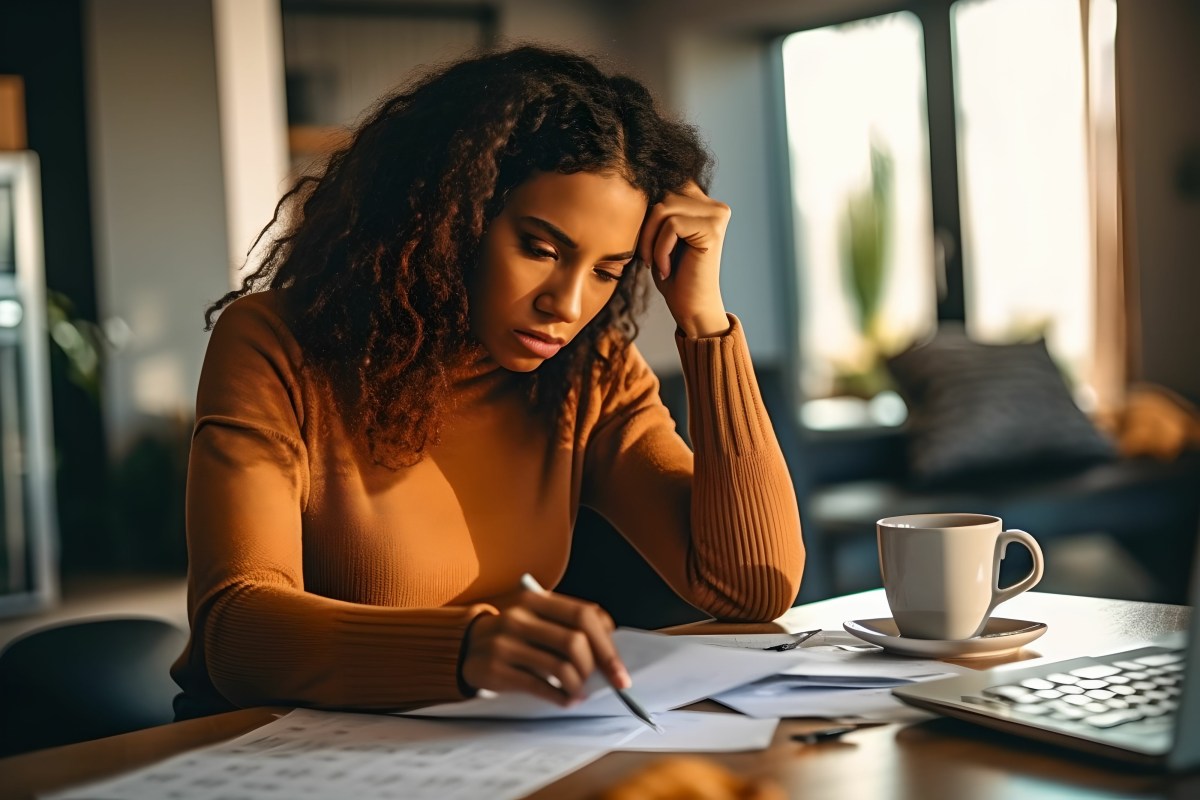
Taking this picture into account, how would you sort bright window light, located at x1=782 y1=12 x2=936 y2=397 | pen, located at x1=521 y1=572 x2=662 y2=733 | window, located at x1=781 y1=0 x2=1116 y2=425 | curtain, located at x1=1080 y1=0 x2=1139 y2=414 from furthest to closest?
1. bright window light, located at x1=782 y1=12 x2=936 y2=397
2. window, located at x1=781 y1=0 x2=1116 y2=425
3. curtain, located at x1=1080 y1=0 x2=1139 y2=414
4. pen, located at x1=521 y1=572 x2=662 y2=733

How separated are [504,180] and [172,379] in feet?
10.7

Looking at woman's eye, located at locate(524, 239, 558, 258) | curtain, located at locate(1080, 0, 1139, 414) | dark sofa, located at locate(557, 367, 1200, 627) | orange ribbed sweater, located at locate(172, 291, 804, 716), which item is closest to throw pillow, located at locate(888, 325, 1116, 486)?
dark sofa, located at locate(557, 367, 1200, 627)

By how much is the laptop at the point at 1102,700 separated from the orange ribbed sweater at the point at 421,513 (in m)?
0.33

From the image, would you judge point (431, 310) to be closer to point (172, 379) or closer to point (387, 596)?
point (387, 596)

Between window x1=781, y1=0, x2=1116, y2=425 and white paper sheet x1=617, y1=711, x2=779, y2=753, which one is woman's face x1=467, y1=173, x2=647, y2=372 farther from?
window x1=781, y1=0, x2=1116, y2=425

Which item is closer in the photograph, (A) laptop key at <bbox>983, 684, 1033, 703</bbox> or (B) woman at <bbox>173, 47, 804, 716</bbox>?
(A) laptop key at <bbox>983, 684, 1033, 703</bbox>

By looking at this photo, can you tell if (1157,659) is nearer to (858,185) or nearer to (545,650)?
(545,650)

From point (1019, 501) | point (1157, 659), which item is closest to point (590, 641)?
point (1157, 659)

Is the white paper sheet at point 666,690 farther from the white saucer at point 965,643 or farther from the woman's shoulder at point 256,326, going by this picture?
the woman's shoulder at point 256,326

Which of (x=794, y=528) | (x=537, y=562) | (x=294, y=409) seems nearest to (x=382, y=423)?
(x=294, y=409)

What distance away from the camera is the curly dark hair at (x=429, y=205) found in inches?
49.7

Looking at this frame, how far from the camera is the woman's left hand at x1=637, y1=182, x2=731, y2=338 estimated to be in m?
1.36

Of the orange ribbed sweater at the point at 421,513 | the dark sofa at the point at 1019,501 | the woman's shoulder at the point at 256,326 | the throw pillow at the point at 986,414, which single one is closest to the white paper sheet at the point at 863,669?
the orange ribbed sweater at the point at 421,513

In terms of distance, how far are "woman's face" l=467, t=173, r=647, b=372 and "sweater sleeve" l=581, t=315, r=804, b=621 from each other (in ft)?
0.56
